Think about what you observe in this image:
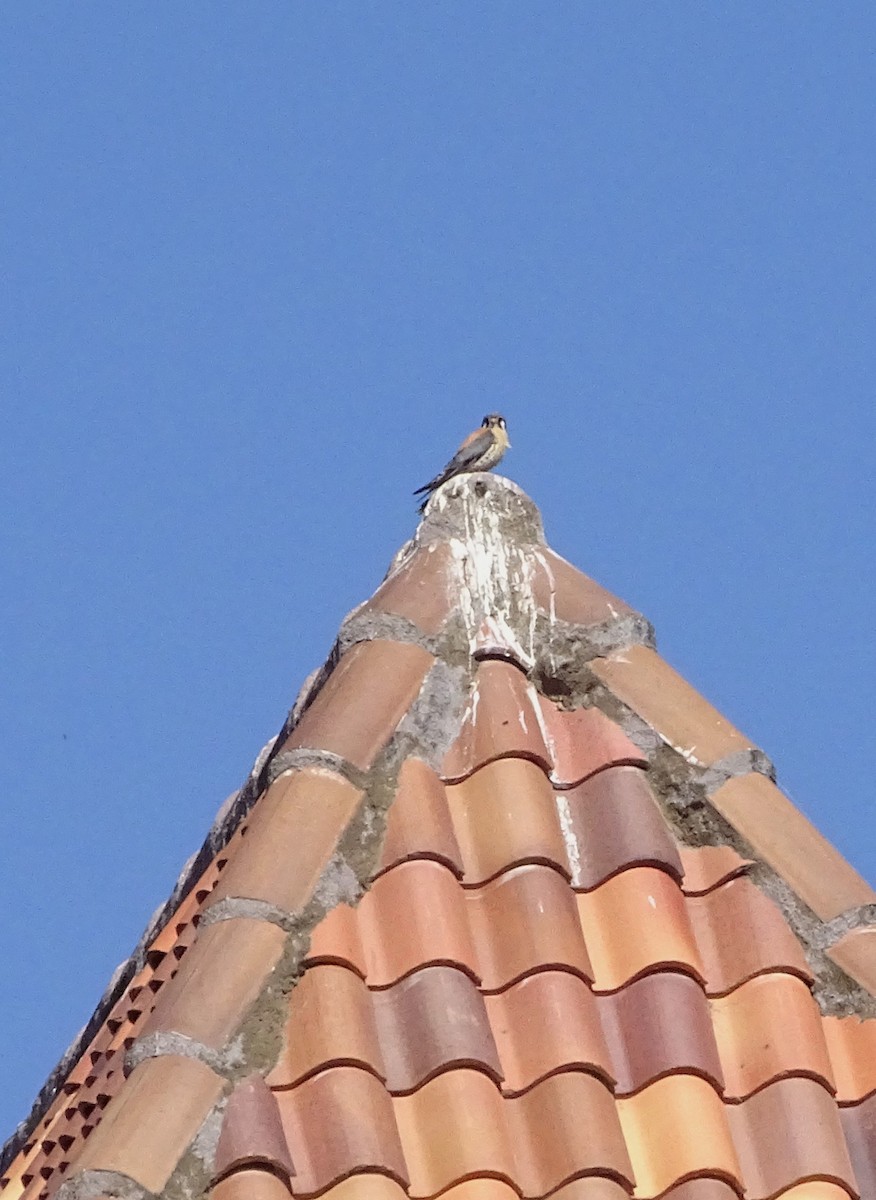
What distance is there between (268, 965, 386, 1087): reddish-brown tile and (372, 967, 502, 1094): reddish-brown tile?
0.03 metres

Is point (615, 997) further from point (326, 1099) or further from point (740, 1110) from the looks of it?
point (326, 1099)

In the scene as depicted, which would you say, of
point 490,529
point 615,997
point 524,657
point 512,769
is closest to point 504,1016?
point 615,997

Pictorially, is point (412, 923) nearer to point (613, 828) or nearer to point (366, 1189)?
point (613, 828)

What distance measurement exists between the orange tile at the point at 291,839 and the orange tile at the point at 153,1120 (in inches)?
17.8

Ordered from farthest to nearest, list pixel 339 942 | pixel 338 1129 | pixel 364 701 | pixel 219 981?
pixel 364 701 < pixel 339 942 < pixel 219 981 < pixel 338 1129

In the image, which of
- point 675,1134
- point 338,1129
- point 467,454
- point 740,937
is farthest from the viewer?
point 467,454

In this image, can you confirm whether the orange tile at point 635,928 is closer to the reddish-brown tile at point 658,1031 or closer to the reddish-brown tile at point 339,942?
the reddish-brown tile at point 658,1031

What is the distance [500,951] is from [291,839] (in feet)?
1.60

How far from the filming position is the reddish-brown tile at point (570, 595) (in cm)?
534

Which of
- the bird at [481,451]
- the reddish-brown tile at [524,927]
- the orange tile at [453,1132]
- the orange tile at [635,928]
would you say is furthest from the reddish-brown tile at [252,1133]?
the bird at [481,451]

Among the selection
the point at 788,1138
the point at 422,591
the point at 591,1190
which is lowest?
the point at 591,1190

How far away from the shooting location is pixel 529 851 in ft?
15.5

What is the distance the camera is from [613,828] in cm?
486

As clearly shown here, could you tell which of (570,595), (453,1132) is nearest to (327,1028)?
(453,1132)
